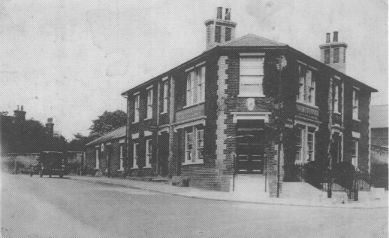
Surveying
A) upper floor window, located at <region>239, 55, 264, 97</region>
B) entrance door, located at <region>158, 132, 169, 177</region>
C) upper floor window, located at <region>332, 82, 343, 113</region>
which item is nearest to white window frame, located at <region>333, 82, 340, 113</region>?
upper floor window, located at <region>332, 82, 343, 113</region>

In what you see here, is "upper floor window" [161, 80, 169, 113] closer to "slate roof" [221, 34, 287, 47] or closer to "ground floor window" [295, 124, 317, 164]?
"slate roof" [221, 34, 287, 47]

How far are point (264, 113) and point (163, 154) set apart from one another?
5809mm

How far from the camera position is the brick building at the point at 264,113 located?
17891 mm

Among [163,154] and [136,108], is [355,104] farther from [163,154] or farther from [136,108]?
[136,108]

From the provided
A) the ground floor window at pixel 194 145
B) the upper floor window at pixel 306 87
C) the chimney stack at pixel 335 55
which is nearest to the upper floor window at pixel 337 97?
the upper floor window at pixel 306 87

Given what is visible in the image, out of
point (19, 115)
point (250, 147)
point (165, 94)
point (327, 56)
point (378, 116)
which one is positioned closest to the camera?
point (19, 115)

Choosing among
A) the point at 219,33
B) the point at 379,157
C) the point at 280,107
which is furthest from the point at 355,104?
the point at 219,33

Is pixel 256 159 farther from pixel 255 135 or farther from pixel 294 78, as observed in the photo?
pixel 294 78

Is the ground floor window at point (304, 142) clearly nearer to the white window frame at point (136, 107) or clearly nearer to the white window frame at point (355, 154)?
the white window frame at point (355, 154)

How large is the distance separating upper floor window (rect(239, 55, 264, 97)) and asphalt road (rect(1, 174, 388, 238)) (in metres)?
5.75

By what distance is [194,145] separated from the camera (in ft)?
65.3

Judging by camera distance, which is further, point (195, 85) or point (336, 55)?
point (336, 55)

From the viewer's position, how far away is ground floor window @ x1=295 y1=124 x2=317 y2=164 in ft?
60.7

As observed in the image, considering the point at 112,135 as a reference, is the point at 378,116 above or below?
above
